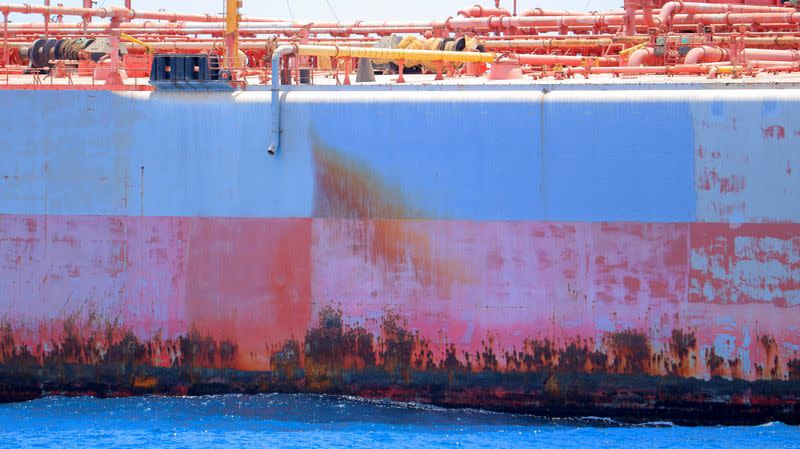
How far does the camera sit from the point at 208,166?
16.4 m

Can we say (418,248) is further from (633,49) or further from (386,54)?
(633,49)

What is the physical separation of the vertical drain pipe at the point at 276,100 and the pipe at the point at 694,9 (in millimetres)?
11545

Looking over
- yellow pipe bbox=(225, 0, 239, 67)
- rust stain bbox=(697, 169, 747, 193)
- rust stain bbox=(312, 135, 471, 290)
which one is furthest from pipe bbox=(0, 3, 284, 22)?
rust stain bbox=(697, 169, 747, 193)

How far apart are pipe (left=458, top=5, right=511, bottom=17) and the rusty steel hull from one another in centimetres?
1595

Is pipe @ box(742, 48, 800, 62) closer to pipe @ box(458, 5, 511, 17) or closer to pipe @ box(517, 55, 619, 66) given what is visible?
pipe @ box(517, 55, 619, 66)

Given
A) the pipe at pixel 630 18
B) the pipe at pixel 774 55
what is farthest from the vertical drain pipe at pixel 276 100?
the pipe at pixel 774 55

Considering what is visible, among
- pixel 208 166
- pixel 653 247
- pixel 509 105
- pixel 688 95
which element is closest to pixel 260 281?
pixel 208 166

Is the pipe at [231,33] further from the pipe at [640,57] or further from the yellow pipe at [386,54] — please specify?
the pipe at [640,57]

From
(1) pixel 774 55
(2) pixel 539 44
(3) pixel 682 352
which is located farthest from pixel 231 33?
(1) pixel 774 55

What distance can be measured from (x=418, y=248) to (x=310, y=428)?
122 inches

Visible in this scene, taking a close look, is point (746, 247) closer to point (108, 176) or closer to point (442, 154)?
point (442, 154)

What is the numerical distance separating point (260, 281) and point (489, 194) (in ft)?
12.2

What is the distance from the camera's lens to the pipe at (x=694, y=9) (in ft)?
81.3

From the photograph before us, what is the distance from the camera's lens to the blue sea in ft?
47.4
